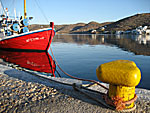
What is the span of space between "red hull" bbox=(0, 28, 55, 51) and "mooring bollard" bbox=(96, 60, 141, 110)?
13535 millimetres

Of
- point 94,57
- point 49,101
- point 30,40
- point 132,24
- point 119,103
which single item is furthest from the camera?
point 132,24

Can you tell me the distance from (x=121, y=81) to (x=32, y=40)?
14230 mm

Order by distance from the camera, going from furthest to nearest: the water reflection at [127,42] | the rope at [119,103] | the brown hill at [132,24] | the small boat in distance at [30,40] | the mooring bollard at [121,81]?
the brown hill at [132,24]
the water reflection at [127,42]
the small boat in distance at [30,40]
the rope at [119,103]
the mooring bollard at [121,81]

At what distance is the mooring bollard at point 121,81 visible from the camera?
2691mm

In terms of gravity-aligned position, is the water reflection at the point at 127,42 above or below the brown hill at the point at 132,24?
below

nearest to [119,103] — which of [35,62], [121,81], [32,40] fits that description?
[121,81]

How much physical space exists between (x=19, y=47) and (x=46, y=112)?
14.8 m

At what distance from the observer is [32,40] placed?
1563 centimetres

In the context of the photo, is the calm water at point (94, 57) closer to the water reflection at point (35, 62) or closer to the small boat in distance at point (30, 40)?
the water reflection at point (35, 62)

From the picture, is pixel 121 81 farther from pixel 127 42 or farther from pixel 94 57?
pixel 127 42

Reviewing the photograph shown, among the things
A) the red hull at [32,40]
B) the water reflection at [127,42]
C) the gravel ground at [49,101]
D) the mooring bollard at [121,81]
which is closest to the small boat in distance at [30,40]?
the red hull at [32,40]

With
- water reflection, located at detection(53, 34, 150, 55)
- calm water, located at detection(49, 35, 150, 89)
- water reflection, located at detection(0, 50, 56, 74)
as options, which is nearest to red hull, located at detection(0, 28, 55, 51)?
calm water, located at detection(49, 35, 150, 89)

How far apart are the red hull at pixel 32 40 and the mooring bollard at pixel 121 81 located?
1353cm

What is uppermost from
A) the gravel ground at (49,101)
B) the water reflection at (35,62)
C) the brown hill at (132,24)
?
the brown hill at (132,24)
